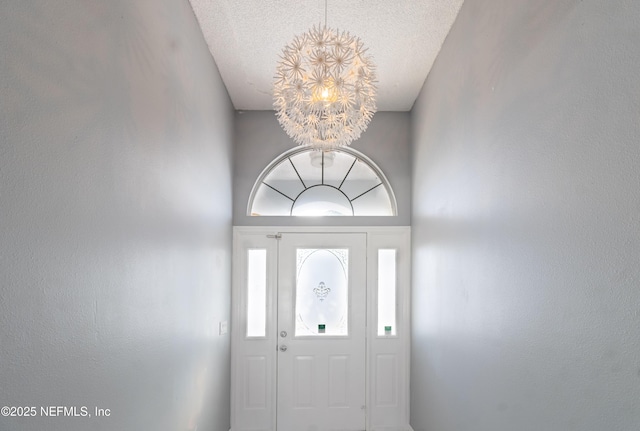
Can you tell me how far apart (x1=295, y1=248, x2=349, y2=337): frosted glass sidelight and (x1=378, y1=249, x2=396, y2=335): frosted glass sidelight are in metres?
0.34

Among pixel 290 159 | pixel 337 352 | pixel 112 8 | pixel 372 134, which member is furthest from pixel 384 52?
pixel 337 352

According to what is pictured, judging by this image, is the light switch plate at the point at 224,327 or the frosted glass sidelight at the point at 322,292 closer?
the light switch plate at the point at 224,327

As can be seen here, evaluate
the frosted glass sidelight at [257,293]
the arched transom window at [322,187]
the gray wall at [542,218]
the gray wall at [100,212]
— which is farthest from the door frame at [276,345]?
the gray wall at [100,212]

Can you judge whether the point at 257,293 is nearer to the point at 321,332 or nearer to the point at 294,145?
the point at 321,332

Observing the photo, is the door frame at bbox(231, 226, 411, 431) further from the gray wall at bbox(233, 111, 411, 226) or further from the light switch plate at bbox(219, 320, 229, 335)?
the light switch plate at bbox(219, 320, 229, 335)

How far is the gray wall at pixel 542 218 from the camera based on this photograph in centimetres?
117

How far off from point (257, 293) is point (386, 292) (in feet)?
4.22

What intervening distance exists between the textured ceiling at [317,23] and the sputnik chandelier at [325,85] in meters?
0.76

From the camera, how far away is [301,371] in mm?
4031

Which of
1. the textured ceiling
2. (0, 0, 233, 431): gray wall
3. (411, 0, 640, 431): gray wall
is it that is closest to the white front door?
(411, 0, 640, 431): gray wall

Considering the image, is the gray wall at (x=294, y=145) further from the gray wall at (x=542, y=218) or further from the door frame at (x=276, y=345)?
the gray wall at (x=542, y=218)

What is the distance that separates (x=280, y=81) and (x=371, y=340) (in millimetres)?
2858

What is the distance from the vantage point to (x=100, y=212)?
1.43 m

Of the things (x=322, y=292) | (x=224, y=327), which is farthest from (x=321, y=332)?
(x=224, y=327)
